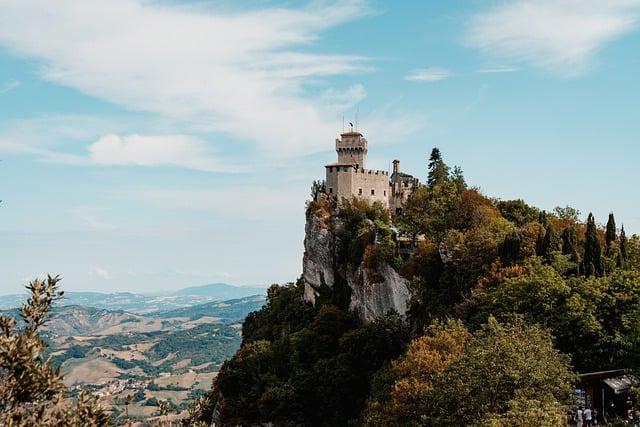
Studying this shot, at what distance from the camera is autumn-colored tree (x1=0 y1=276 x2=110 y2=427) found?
39.2ft

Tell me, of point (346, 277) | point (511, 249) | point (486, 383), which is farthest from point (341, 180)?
point (486, 383)

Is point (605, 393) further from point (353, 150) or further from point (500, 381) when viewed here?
point (353, 150)

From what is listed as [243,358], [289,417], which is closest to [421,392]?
[289,417]

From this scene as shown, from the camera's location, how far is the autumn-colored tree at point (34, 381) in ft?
39.2

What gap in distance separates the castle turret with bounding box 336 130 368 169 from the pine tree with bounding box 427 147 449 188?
8654 millimetres

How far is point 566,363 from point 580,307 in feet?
21.6

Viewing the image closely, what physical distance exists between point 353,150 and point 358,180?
453 centimetres

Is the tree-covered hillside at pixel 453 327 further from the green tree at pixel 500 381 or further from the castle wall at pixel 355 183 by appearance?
the castle wall at pixel 355 183

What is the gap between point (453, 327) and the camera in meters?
40.8

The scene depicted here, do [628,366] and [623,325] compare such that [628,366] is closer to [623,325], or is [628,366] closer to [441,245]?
[623,325]

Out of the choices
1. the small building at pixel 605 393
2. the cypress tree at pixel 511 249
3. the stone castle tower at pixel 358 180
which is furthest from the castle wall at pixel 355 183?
the small building at pixel 605 393

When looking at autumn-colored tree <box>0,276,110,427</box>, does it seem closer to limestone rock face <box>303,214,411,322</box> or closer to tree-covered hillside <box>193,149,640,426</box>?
tree-covered hillside <box>193,149,640,426</box>

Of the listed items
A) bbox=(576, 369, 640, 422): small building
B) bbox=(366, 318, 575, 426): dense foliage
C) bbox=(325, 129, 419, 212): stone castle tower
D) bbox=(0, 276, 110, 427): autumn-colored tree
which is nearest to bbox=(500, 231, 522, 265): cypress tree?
bbox=(366, 318, 575, 426): dense foliage

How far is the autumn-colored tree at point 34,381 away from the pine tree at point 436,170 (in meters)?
72.4
